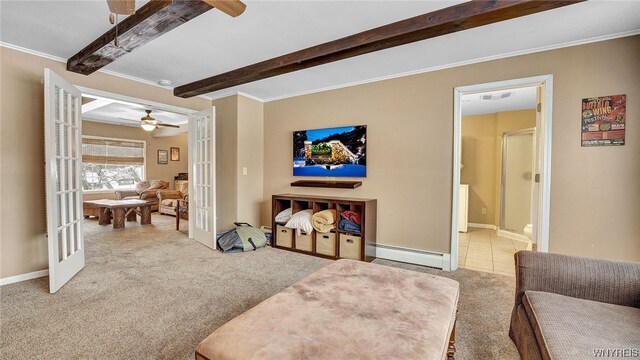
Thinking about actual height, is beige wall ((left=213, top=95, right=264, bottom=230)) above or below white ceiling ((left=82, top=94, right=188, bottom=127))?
below

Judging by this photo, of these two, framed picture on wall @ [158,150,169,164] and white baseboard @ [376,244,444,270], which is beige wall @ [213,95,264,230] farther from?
framed picture on wall @ [158,150,169,164]

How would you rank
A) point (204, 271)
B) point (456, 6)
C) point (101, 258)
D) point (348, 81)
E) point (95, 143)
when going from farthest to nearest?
1. point (95, 143)
2. point (348, 81)
3. point (101, 258)
4. point (204, 271)
5. point (456, 6)

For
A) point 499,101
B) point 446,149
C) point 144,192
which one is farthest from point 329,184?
point 144,192

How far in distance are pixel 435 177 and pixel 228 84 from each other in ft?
9.36

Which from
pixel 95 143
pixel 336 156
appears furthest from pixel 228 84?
pixel 95 143

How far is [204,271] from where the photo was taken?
2994 mm

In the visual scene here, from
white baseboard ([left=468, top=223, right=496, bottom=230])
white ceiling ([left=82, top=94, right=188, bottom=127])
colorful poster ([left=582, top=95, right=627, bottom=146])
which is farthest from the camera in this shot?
white baseboard ([left=468, top=223, right=496, bottom=230])

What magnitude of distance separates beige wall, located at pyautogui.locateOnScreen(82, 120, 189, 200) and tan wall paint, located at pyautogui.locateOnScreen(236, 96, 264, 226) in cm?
458

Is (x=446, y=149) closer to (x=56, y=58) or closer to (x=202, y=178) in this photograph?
(x=202, y=178)

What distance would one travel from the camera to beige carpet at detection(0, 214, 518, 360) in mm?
1727

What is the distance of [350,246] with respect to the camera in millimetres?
3346

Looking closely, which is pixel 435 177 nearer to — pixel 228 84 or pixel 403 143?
pixel 403 143

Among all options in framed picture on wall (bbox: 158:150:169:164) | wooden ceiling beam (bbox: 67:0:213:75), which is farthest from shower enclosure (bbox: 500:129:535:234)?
framed picture on wall (bbox: 158:150:169:164)

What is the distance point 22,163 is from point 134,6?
2.56 meters
